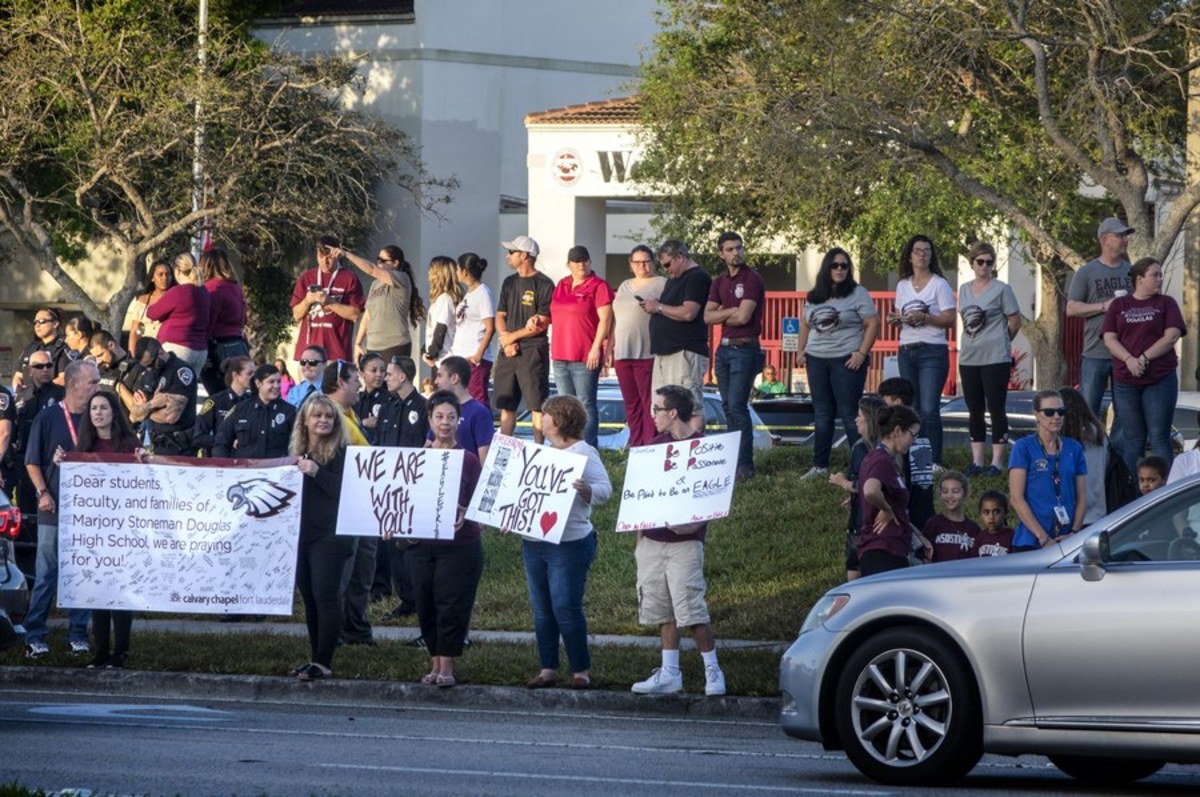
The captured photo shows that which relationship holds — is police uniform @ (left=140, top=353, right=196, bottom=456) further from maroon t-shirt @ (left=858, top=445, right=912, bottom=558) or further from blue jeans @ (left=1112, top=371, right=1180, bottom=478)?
blue jeans @ (left=1112, top=371, right=1180, bottom=478)

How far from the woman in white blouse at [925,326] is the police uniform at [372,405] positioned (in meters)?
4.37

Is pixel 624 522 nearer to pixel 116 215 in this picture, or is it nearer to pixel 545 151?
pixel 545 151

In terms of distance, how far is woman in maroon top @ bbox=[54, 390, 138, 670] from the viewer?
46.6ft

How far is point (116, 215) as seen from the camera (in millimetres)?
44156

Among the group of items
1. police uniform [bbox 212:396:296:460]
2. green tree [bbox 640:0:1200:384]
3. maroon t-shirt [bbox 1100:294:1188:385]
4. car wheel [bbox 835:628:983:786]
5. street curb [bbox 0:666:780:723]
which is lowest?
street curb [bbox 0:666:780:723]

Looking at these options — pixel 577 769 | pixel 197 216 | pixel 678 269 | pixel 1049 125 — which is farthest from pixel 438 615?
pixel 197 216

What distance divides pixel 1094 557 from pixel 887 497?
3668mm

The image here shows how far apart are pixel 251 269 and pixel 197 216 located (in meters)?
8.27

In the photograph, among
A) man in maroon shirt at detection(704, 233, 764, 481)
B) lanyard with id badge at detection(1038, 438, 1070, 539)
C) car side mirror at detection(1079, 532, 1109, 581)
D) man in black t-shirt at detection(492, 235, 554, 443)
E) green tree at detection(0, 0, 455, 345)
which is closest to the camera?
car side mirror at detection(1079, 532, 1109, 581)

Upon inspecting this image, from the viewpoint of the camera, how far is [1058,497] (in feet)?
43.3

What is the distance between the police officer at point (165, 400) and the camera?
54.4 ft

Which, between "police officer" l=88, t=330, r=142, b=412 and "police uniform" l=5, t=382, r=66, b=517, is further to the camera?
"police officer" l=88, t=330, r=142, b=412

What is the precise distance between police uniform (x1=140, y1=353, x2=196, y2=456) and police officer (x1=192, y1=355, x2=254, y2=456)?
398 millimetres

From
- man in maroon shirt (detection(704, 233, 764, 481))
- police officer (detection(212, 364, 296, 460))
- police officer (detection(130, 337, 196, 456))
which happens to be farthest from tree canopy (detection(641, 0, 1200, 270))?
police officer (detection(212, 364, 296, 460))
